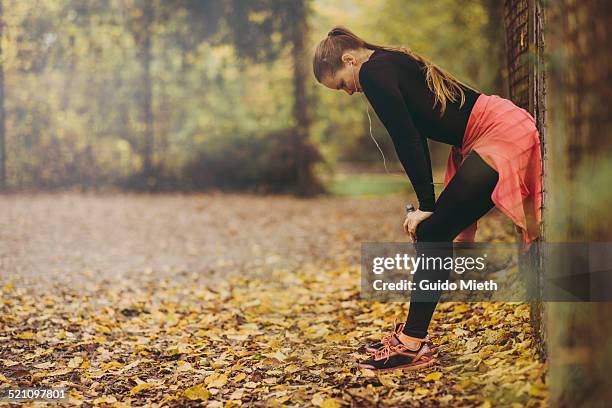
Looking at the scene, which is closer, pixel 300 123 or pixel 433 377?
pixel 433 377

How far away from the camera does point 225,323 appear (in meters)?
4.72

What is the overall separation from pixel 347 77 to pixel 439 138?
0.51m

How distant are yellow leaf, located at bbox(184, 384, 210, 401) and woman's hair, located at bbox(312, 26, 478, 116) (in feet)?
5.18

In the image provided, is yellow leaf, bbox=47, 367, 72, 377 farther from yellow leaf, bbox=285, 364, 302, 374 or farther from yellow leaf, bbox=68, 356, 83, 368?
yellow leaf, bbox=285, 364, 302, 374

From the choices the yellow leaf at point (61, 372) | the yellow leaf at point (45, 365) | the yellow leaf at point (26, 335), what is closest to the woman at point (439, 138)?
the yellow leaf at point (61, 372)

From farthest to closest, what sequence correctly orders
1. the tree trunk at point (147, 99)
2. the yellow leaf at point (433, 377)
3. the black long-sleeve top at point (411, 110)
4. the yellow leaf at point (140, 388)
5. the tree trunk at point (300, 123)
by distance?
the tree trunk at point (147, 99) < the tree trunk at point (300, 123) < the yellow leaf at point (140, 388) < the yellow leaf at point (433, 377) < the black long-sleeve top at point (411, 110)

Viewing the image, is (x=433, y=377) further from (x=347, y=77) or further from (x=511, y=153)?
(x=347, y=77)

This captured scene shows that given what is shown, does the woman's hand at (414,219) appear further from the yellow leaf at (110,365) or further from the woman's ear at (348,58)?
the yellow leaf at (110,365)

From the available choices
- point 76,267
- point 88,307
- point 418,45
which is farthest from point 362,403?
point 418,45

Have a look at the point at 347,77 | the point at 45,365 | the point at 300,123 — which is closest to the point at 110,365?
the point at 45,365

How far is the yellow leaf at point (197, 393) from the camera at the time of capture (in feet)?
10.3

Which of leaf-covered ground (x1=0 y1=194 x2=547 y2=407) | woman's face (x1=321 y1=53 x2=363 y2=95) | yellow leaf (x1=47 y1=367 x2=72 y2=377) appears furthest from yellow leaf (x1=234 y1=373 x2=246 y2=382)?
woman's face (x1=321 y1=53 x2=363 y2=95)

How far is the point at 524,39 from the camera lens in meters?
3.44

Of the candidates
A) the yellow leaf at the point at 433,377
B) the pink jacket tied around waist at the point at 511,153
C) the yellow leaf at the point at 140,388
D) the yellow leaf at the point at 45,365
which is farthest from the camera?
the yellow leaf at the point at 45,365
